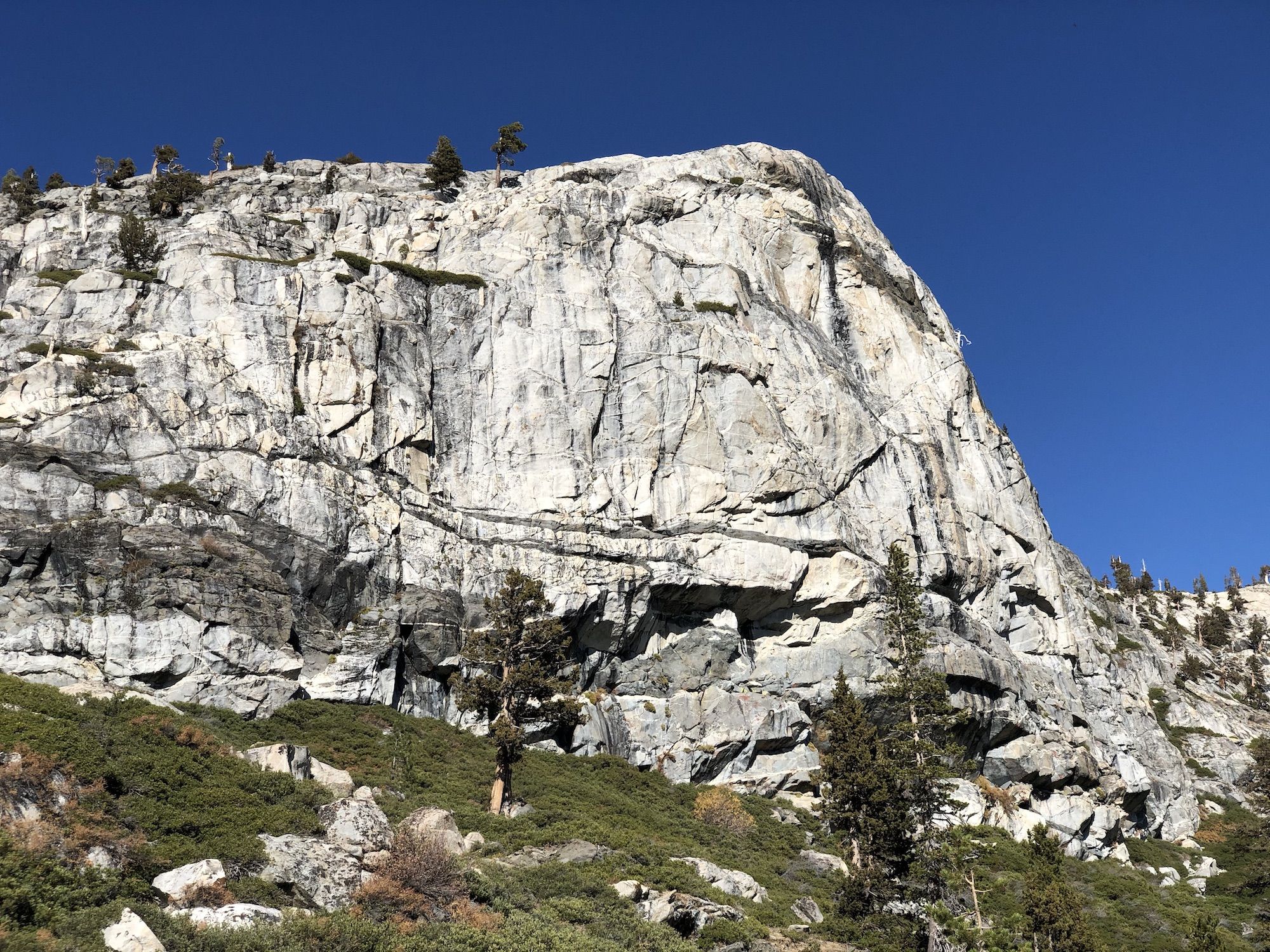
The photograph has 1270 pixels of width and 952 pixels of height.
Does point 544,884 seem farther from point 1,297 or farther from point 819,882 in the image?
point 1,297

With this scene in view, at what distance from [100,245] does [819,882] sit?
67.2 metres

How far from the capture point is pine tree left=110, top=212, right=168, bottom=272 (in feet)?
214

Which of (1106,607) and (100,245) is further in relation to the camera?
(1106,607)

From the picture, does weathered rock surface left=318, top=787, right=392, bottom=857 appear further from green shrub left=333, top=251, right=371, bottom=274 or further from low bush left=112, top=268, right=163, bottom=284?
green shrub left=333, top=251, right=371, bottom=274

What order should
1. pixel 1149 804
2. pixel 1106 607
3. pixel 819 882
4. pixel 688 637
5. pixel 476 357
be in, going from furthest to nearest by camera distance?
pixel 1106 607 → pixel 1149 804 → pixel 476 357 → pixel 688 637 → pixel 819 882

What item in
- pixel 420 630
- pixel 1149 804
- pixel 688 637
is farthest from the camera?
pixel 1149 804

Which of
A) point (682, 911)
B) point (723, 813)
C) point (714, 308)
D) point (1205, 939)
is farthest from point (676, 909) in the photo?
point (714, 308)

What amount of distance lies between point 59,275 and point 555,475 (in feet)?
119

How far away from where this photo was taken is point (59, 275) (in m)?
62.2

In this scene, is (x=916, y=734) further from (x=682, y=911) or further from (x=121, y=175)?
(x=121, y=175)

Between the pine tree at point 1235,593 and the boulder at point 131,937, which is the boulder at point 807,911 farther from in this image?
the pine tree at point 1235,593

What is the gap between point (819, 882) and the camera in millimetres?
38812

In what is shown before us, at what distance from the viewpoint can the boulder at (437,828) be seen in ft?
85.1

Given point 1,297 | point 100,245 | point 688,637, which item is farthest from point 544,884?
point 100,245
